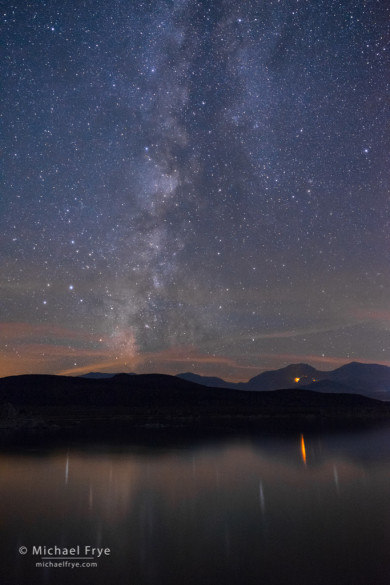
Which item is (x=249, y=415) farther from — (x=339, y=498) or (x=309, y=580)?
(x=309, y=580)

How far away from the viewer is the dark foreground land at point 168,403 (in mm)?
83544

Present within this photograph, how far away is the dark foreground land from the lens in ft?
274

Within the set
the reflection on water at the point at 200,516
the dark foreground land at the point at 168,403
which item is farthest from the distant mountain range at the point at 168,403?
the reflection on water at the point at 200,516

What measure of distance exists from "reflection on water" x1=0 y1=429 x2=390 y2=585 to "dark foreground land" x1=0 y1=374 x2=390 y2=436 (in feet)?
148

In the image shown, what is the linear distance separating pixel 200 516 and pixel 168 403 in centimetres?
8886

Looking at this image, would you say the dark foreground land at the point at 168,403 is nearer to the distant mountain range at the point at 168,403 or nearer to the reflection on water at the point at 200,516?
the distant mountain range at the point at 168,403

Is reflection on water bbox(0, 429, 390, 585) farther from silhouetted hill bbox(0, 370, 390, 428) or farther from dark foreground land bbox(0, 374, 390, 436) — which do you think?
silhouetted hill bbox(0, 370, 390, 428)

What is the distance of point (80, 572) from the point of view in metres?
11.8

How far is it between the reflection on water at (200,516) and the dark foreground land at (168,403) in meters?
45.3

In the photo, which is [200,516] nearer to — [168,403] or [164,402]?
[168,403]

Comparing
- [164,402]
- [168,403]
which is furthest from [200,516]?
[164,402]

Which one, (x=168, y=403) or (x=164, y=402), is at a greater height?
(x=164, y=402)

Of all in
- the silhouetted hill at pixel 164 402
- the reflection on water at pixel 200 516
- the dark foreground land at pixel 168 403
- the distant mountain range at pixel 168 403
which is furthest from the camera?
the silhouetted hill at pixel 164 402

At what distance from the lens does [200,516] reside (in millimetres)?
17594
